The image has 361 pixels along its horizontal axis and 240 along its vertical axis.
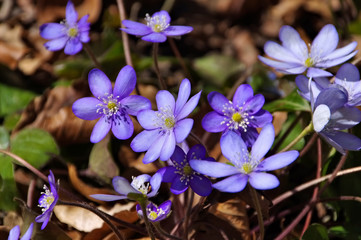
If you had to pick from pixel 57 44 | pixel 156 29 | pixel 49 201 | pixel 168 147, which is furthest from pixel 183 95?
pixel 57 44

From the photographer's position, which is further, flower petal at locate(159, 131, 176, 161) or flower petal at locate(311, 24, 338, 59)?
flower petal at locate(311, 24, 338, 59)

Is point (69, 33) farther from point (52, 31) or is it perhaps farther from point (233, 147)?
point (233, 147)

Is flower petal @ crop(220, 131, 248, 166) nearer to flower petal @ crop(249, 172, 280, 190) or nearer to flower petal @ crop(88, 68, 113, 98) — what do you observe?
flower petal @ crop(249, 172, 280, 190)

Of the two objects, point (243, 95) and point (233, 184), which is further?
point (243, 95)

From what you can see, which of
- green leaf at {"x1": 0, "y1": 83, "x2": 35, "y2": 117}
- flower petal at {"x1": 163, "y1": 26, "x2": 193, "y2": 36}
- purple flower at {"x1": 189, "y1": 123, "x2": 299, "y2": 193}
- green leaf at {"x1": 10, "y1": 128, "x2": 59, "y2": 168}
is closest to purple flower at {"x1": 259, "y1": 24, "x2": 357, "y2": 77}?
flower petal at {"x1": 163, "y1": 26, "x2": 193, "y2": 36}

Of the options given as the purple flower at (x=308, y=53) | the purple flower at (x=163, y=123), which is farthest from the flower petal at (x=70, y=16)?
the purple flower at (x=308, y=53)

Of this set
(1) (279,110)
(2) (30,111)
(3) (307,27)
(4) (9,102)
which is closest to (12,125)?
(2) (30,111)
